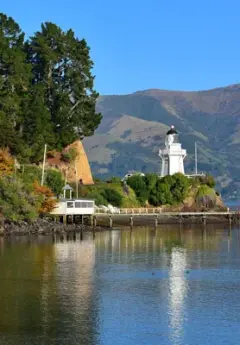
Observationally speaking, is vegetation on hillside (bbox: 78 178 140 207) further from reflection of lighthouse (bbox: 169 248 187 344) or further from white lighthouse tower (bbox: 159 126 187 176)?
reflection of lighthouse (bbox: 169 248 187 344)

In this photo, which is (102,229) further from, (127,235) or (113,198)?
(113,198)

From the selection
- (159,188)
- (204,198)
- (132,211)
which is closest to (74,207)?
(132,211)

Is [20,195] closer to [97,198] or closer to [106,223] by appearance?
[106,223]

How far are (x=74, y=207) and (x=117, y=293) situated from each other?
139 ft

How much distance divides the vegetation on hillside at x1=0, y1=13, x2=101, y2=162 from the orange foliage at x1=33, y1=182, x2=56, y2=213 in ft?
30.2

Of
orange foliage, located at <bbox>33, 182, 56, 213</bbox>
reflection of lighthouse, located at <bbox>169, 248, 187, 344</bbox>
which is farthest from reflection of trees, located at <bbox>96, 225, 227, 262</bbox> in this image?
orange foliage, located at <bbox>33, 182, 56, 213</bbox>

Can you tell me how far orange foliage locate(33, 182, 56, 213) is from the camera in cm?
7781

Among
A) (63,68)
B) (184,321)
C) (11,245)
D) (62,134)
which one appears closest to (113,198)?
(62,134)

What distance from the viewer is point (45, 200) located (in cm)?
7825

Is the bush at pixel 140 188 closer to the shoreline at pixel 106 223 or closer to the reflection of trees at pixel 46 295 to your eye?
the shoreline at pixel 106 223

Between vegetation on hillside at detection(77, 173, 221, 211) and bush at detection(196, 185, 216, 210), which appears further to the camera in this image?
bush at detection(196, 185, 216, 210)

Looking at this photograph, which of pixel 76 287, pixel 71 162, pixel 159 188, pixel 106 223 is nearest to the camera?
pixel 76 287

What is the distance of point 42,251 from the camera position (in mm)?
57906

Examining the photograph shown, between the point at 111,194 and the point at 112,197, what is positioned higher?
the point at 111,194
